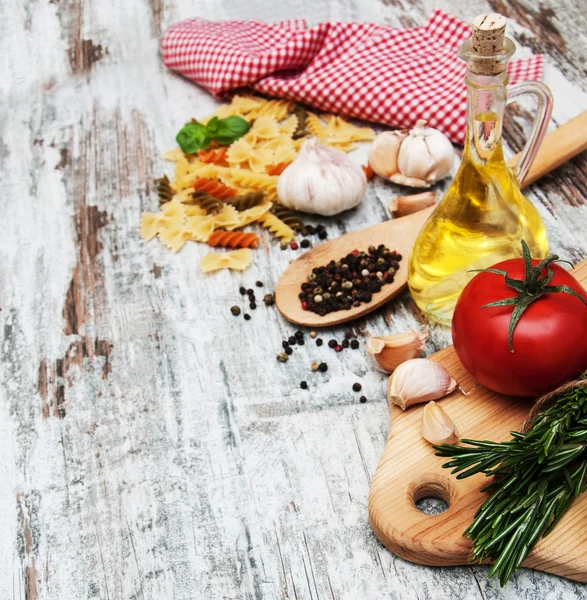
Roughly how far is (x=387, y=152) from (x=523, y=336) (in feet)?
2.29

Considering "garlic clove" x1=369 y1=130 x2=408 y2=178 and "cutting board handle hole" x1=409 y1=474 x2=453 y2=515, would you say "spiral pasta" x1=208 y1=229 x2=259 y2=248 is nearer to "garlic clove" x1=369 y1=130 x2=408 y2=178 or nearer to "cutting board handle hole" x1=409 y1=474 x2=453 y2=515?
"garlic clove" x1=369 y1=130 x2=408 y2=178

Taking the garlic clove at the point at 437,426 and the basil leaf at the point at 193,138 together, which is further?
the basil leaf at the point at 193,138

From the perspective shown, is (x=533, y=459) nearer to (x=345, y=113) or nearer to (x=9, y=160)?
(x=345, y=113)

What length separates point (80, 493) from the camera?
1135mm

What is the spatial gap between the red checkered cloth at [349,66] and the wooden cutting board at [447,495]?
789 millimetres

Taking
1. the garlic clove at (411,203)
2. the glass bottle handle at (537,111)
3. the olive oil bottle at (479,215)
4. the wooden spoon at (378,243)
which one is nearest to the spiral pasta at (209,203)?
the wooden spoon at (378,243)

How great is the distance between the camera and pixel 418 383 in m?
1.10

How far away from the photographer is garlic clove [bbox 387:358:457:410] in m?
1.10

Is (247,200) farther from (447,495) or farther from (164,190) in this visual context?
(447,495)

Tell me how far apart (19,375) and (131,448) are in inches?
11.3

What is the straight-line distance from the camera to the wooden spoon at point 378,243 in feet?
4.38

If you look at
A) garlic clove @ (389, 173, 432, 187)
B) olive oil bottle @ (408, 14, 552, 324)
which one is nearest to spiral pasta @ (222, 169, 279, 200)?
garlic clove @ (389, 173, 432, 187)

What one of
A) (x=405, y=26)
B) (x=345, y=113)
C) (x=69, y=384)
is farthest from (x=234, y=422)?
→ (x=405, y=26)

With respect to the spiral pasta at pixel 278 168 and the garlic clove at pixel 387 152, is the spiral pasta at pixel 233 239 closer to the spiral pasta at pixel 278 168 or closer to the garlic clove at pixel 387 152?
the spiral pasta at pixel 278 168
